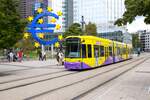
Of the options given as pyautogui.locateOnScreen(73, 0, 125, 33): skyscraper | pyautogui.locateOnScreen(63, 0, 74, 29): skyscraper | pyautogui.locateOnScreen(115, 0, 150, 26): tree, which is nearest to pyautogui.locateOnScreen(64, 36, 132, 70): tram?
pyautogui.locateOnScreen(115, 0, 150, 26): tree

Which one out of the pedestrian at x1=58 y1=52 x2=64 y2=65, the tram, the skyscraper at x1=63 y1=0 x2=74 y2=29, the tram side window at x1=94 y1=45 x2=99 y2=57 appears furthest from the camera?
the skyscraper at x1=63 y1=0 x2=74 y2=29

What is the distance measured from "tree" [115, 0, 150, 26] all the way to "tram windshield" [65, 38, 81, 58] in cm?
1279

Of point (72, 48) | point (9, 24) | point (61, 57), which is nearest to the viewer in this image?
point (9, 24)

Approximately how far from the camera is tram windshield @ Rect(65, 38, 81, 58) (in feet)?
105

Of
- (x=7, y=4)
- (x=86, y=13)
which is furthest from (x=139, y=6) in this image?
(x=86, y=13)

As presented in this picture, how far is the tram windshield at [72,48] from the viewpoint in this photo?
31.9 m

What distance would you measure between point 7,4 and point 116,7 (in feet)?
421

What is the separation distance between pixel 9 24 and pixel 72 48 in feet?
21.9

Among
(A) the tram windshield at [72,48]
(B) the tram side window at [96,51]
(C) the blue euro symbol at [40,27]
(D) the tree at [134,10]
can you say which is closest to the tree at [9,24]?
(A) the tram windshield at [72,48]

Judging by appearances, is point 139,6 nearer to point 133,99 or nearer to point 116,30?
point 133,99

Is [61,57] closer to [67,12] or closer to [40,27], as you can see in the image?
[40,27]

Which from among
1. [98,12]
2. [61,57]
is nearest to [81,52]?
[61,57]

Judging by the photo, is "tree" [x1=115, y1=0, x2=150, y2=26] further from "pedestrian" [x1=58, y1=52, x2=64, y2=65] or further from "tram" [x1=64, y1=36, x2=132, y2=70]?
"pedestrian" [x1=58, y1=52, x2=64, y2=65]

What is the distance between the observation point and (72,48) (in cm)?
3209
